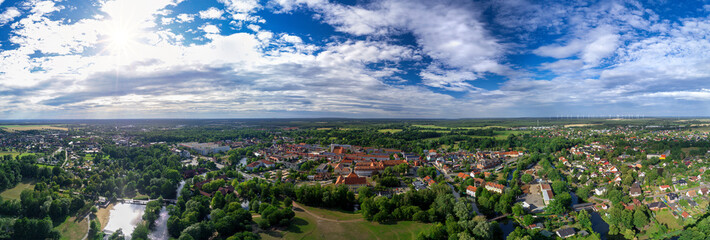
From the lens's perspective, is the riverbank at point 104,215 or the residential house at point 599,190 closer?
the riverbank at point 104,215

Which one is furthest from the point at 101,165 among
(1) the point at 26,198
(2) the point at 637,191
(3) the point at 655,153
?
(3) the point at 655,153

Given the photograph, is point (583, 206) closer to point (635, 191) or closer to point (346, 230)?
point (635, 191)

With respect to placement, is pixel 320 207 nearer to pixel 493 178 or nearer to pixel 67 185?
pixel 493 178

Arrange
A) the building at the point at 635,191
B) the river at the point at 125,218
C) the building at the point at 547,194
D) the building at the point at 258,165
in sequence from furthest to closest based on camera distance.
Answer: the building at the point at 258,165
the building at the point at 635,191
the building at the point at 547,194
the river at the point at 125,218

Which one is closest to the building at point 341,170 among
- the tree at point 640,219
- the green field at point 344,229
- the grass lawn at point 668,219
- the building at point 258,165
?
the building at point 258,165

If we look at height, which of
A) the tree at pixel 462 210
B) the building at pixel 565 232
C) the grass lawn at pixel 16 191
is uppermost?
the tree at pixel 462 210

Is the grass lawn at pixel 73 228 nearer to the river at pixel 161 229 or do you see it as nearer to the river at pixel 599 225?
the river at pixel 161 229

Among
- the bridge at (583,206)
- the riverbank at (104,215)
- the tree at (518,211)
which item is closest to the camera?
the tree at (518,211)
